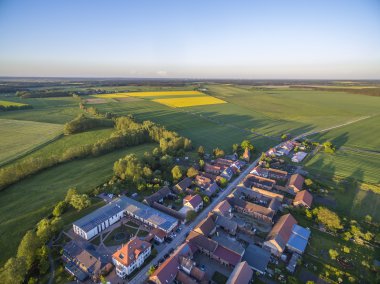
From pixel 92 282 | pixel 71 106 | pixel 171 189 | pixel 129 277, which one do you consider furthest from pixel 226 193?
pixel 71 106

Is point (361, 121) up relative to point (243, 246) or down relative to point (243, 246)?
up

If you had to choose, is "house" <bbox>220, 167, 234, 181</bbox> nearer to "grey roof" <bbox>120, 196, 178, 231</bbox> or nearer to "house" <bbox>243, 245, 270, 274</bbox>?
"grey roof" <bbox>120, 196, 178, 231</bbox>

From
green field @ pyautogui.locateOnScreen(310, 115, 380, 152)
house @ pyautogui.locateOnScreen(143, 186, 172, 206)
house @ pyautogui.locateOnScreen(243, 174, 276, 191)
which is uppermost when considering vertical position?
green field @ pyautogui.locateOnScreen(310, 115, 380, 152)

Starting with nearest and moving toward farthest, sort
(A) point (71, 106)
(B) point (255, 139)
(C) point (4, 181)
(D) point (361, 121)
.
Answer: (C) point (4, 181) → (B) point (255, 139) → (D) point (361, 121) → (A) point (71, 106)

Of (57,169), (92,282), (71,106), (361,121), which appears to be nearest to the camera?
(92,282)

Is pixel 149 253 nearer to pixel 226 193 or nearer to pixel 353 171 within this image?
pixel 226 193

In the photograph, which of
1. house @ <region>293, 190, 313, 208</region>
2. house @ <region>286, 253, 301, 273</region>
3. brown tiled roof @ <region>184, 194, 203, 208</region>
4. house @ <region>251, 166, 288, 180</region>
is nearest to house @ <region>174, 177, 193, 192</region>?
brown tiled roof @ <region>184, 194, 203, 208</region>
